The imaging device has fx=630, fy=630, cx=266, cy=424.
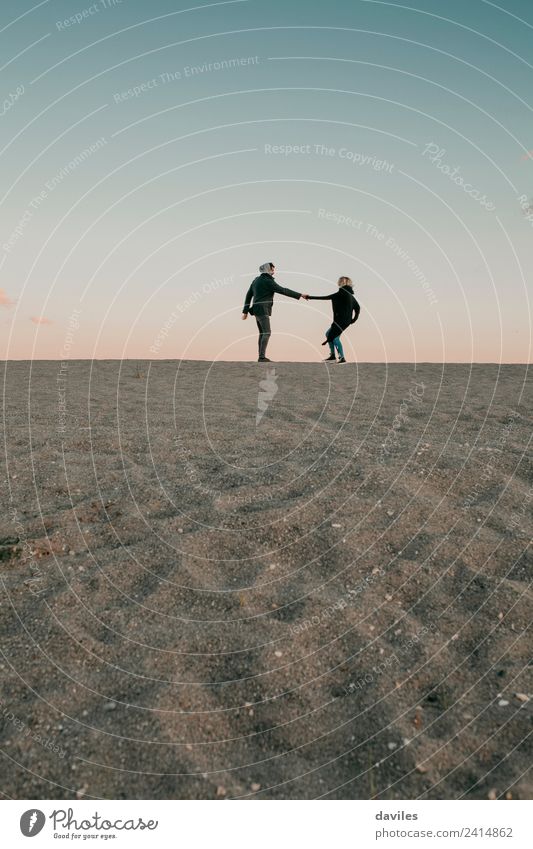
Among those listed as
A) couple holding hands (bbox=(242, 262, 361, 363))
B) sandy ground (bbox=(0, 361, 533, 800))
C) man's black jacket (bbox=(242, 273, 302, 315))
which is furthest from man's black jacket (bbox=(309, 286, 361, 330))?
sandy ground (bbox=(0, 361, 533, 800))

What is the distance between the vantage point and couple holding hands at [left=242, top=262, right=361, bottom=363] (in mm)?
19141

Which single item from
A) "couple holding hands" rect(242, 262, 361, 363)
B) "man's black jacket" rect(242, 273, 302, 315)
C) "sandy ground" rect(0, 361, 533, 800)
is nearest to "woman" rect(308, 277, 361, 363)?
"couple holding hands" rect(242, 262, 361, 363)

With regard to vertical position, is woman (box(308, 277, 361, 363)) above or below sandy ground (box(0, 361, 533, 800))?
above

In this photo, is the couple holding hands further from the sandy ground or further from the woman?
the sandy ground

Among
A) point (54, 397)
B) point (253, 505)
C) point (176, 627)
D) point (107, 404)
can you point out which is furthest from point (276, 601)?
point (54, 397)

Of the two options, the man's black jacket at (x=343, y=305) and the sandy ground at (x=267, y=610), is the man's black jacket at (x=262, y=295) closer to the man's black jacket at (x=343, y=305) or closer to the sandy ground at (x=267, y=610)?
the man's black jacket at (x=343, y=305)

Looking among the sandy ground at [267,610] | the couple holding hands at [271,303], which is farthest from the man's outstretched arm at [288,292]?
the sandy ground at [267,610]

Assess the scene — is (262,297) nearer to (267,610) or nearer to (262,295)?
(262,295)

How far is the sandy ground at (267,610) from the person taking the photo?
14.0ft

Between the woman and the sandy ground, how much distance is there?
847 centimetres

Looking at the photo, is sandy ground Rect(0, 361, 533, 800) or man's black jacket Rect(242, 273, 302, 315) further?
man's black jacket Rect(242, 273, 302, 315)

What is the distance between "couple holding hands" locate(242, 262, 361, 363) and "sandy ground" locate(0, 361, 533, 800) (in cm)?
829

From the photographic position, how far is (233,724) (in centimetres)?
455

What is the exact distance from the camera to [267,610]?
233 inches
